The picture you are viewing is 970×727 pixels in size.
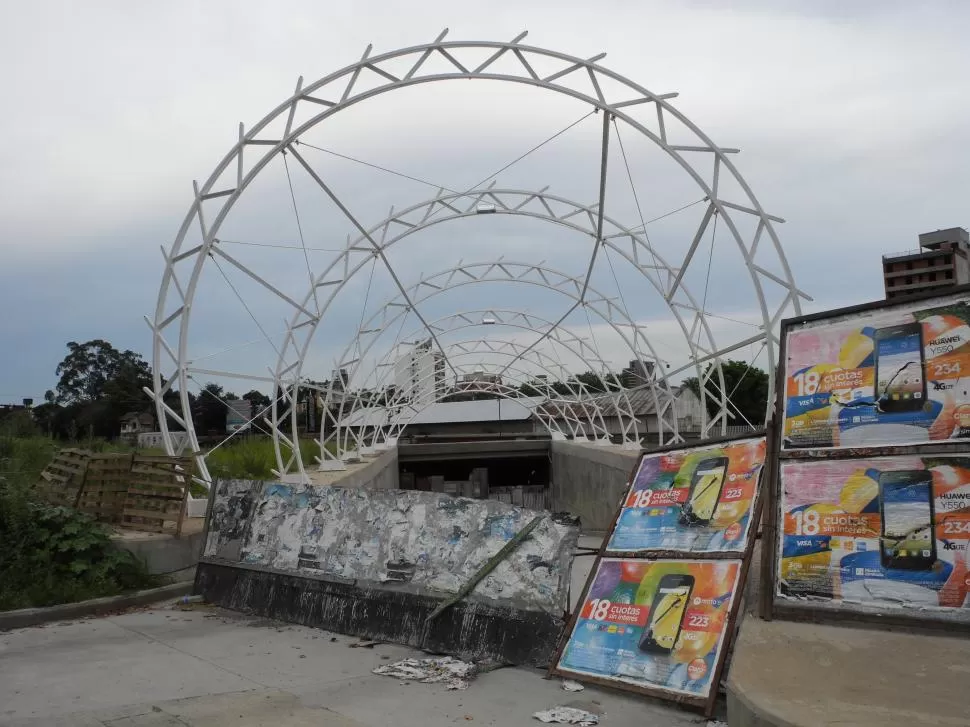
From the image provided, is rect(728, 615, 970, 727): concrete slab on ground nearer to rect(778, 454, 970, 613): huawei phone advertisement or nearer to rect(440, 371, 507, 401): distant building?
rect(778, 454, 970, 613): huawei phone advertisement

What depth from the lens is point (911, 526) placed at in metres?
7.14

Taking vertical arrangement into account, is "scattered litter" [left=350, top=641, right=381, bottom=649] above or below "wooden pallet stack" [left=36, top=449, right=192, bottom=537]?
below

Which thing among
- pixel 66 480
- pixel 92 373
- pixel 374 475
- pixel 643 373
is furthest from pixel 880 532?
pixel 92 373

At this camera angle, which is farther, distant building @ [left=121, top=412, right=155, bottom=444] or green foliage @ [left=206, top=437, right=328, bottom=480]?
distant building @ [left=121, top=412, right=155, bottom=444]

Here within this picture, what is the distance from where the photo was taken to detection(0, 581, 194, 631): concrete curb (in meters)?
10.6

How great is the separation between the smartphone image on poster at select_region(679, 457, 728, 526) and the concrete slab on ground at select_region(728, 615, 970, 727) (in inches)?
58.1

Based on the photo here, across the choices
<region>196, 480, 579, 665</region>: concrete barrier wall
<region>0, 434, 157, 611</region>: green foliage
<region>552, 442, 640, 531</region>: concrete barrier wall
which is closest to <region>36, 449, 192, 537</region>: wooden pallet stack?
<region>0, 434, 157, 611</region>: green foliage

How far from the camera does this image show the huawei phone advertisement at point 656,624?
7258mm

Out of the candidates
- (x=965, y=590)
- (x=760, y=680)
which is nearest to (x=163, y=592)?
(x=760, y=680)

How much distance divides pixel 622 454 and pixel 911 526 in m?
19.9

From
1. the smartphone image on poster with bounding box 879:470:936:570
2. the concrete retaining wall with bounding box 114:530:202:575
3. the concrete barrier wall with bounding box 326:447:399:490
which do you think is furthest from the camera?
the concrete barrier wall with bounding box 326:447:399:490

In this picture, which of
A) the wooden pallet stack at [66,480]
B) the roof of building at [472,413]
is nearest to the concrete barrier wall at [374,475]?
the wooden pallet stack at [66,480]

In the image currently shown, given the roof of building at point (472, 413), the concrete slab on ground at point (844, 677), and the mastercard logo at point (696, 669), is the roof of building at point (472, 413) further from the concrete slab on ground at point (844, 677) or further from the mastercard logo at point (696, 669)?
the concrete slab on ground at point (844, 677)

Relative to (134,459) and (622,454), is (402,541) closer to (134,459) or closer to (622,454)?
(134,459)
